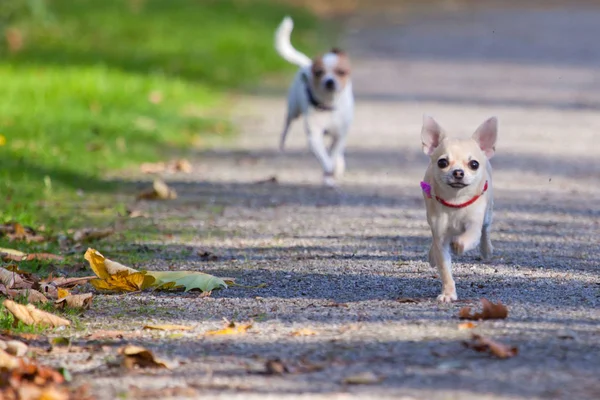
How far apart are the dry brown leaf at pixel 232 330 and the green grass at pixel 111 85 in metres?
3.04

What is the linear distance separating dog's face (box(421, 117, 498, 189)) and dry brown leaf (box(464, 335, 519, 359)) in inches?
36.1

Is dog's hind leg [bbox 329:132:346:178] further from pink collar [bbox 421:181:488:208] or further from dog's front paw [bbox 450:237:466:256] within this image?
dog's front paw [bbox 450:237:466:256]

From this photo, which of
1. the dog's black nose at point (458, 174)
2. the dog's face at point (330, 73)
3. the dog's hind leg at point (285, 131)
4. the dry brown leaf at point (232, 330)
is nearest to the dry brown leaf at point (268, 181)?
the dog's face at point (330, 73)

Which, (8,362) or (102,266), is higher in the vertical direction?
(102,266)

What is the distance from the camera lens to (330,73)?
9508 millimetres

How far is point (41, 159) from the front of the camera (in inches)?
393

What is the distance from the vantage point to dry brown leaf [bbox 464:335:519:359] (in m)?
4.51

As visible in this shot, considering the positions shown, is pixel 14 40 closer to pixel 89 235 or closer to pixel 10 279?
pixel 89 235

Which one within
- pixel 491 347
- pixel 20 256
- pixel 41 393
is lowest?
pixel 41 393

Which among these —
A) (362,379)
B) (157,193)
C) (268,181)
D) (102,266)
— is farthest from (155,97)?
(362,379)

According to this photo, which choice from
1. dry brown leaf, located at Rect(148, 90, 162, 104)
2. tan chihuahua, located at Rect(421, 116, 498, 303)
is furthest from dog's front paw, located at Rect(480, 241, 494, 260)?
dry brown leaf, located at Rect(148, 90, 162, 104)

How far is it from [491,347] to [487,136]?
1.45 meters

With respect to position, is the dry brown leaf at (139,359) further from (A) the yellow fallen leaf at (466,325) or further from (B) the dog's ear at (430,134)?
(B) the dog's ear at (430,134)

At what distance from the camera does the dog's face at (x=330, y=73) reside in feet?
31.2
